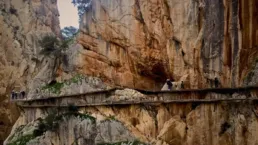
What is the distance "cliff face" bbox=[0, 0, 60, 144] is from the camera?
40.1m

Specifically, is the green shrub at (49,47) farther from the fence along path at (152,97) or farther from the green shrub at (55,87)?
the fence along path at (152,97)

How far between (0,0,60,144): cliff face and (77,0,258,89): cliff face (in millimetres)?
11212

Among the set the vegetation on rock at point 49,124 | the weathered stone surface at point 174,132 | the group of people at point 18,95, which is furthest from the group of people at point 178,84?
the group of people at point 18,95

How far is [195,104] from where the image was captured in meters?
21.2

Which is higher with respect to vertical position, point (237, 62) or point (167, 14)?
point (167, 14)

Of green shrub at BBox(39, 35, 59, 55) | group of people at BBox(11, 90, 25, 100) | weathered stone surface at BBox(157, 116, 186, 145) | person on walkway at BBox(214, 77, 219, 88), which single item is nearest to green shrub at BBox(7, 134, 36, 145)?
group of people at BBox(11, 90, 25, 100)

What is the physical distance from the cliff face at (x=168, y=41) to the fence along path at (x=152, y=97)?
3.48ft

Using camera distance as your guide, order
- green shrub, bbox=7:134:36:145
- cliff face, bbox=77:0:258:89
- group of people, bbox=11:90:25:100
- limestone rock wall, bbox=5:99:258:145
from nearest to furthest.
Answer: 1. limestone rock wall, bbox=5:99:258:145
2. cliff face, bbox=77:0:258:89
3. green shrub, bbox=7:134:36:145
4. group of people, bbox=11:90:25:100

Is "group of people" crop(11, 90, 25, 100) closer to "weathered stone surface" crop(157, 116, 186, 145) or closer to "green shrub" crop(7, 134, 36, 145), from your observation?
"green shrub" crop(7, 134, 36, 145)

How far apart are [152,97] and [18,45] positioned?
881 inches

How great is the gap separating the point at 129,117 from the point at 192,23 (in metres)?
6.11

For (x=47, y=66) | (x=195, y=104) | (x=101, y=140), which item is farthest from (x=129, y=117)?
(x=47, y=66)

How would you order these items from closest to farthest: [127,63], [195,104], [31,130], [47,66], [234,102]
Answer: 1. [234,102]
2. [195,104]
3. [31,130]
4. [127,63]
5. [47,66]

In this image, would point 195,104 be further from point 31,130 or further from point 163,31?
point 31,130
